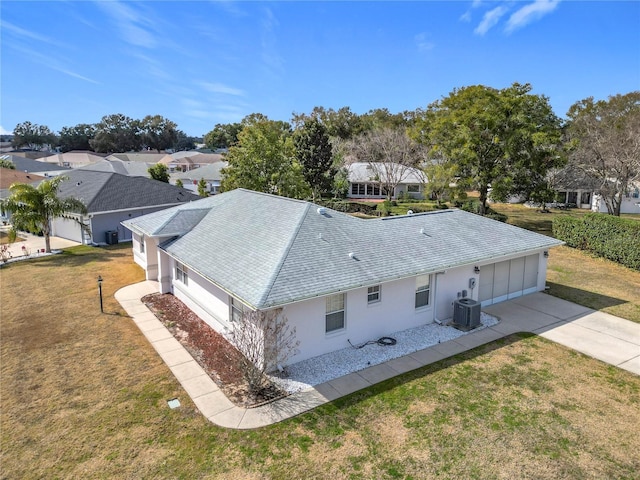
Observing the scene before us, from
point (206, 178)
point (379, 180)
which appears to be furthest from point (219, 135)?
point (379, 180)

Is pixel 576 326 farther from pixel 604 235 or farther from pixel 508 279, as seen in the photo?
pixel 604 235

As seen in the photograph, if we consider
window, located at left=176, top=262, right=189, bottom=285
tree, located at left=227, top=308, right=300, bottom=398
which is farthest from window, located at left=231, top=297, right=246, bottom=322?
window, located at left=176, top=262, right=189, bottom=285

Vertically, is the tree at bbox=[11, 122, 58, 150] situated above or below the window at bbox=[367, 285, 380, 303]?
above

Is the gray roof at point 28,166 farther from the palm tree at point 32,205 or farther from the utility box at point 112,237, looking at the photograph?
the palm tree at point 32,205

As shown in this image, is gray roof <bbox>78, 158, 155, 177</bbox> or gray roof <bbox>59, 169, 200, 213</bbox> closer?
gray roof <bbox>59, 169, 200, 213</bbox>

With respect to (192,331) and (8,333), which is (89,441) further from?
(8,333)

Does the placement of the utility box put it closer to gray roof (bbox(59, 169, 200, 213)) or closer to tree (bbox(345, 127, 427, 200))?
gray roof (bbox(59, 169, 200, 213))

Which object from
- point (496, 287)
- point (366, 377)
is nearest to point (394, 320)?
point (366, 377)
